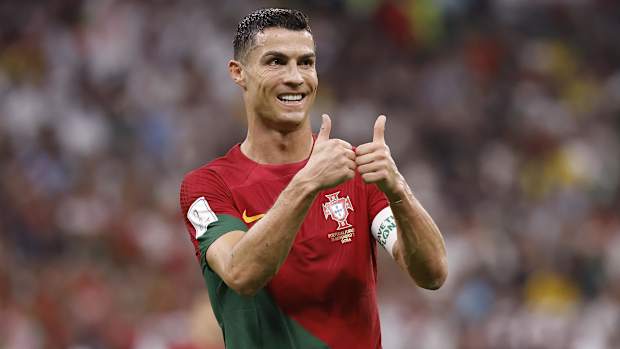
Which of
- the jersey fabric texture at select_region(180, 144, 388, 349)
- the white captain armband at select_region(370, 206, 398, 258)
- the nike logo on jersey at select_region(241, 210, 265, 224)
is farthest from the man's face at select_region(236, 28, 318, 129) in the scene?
the white captain armband at select_region(370, 206, 398, 258)

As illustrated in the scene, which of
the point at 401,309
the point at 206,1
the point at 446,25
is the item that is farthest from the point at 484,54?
the point at 401,309

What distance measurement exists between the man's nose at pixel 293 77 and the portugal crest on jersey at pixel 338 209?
43cm

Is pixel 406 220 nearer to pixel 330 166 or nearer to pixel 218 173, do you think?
pixel 330 166

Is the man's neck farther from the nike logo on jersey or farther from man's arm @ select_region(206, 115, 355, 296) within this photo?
man's arm @ select_region(206, 115, 355, 296)

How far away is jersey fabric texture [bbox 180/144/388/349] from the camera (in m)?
4.34

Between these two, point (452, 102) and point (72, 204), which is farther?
point (452, 102)

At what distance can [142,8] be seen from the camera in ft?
43.9

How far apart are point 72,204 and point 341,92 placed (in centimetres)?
348

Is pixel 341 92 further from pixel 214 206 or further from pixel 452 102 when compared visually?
pixel 214 206

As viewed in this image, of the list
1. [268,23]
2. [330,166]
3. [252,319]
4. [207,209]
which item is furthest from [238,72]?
[252,319]

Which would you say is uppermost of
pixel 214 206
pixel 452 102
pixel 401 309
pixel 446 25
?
pixel 446 25

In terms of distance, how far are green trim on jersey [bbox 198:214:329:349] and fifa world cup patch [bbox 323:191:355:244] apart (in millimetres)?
311

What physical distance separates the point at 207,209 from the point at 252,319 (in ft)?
1.43

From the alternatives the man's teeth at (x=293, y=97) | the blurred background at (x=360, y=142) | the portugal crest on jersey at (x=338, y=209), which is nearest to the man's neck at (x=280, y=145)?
the man's teeth at (x=293, y=97)
